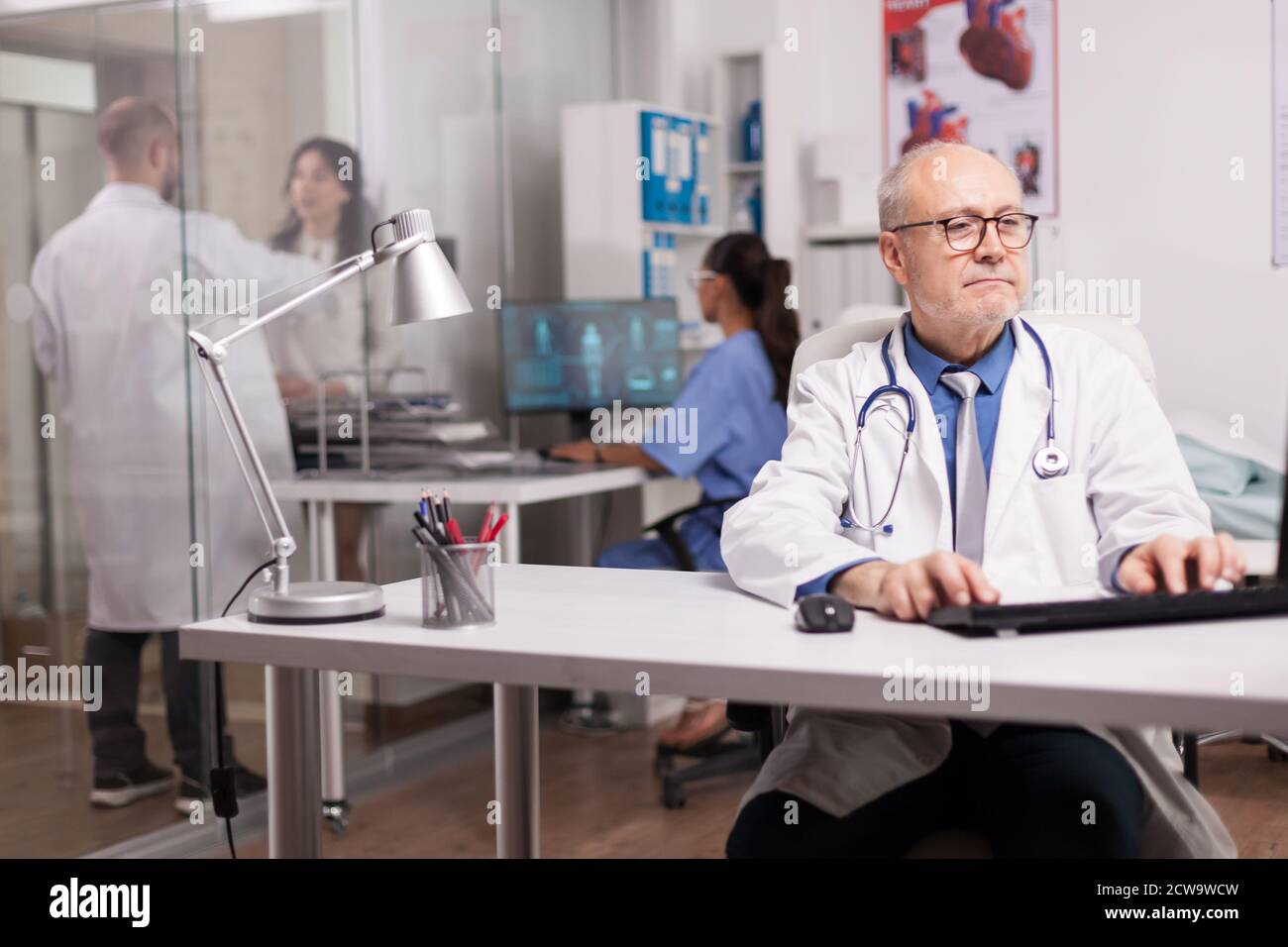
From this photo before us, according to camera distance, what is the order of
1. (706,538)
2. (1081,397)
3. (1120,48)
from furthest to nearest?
(1120,48), (706,538), (1081,397)

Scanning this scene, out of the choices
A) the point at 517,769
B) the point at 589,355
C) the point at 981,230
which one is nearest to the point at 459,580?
the point at 517,769

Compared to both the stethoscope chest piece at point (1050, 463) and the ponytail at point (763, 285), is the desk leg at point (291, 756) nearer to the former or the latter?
the stethoscope chest piece at point (1050, 463)

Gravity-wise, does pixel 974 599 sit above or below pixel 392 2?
below

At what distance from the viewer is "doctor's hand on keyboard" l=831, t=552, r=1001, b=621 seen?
4.72 ft

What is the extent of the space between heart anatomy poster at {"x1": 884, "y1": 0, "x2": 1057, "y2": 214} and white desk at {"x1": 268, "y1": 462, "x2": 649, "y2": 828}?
2.08 meters

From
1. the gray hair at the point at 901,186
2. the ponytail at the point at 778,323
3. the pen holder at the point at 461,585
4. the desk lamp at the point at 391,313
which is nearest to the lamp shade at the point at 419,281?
the desk lamp at the point at 391,313

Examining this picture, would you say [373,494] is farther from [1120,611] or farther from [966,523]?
[1120,611]

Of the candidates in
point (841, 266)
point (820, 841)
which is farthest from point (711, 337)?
A: point (820, 841)

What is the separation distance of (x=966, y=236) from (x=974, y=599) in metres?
0.68

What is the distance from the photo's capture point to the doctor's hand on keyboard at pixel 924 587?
1.44 meters

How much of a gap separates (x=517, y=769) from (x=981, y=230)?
3.16 feet

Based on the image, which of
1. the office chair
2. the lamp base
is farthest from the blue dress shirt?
the office chair
